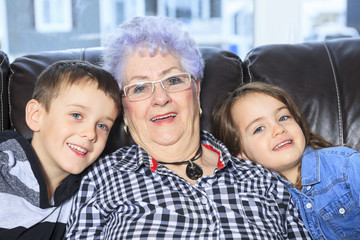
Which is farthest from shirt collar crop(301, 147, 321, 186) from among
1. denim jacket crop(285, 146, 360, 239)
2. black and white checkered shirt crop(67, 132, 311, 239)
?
black and white checkered shirt crop(67, 132, 311, 239)

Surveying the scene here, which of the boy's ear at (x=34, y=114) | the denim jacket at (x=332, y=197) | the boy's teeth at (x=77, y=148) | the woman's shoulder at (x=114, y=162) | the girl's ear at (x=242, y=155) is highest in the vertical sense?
the boy's ear at (x=34, y=114)

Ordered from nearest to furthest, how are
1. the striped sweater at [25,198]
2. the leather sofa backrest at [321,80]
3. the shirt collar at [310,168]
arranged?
the striped sweater at [25,198], the shirt collar at [310,168], the leather sofa backrest at [321,80]

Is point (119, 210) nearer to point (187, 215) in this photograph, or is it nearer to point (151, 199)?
point (151, 199)

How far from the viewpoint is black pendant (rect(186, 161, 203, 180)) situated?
1.72 m

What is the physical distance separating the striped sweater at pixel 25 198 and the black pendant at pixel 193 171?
484mm

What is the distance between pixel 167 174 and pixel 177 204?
131 millimetres

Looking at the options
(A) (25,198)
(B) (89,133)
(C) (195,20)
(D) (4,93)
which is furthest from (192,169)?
(C) (195,20)

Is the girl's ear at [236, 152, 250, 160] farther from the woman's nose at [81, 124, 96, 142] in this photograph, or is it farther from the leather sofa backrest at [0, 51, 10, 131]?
the leather sofa backrest at [0, 51, 10, 131]

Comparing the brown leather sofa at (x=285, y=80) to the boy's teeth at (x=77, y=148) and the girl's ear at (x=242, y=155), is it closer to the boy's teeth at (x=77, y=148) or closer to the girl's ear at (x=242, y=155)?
the girl's ear at (x=242, y=155)

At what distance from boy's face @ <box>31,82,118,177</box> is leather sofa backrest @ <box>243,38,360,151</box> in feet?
2.78

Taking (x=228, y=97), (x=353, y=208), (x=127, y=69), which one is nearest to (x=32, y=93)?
(x=127, y=69)

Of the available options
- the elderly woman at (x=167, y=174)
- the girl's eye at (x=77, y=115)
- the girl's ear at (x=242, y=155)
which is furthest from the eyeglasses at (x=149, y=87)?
the girl's ear at (x=242, y=155)

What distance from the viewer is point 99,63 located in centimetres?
202

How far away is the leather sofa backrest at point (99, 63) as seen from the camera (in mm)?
1931
